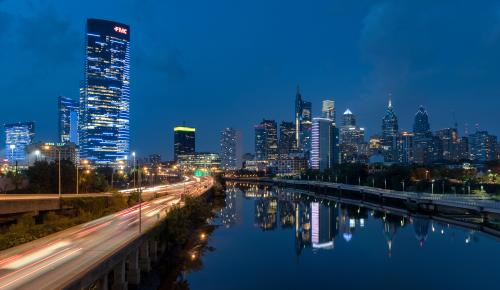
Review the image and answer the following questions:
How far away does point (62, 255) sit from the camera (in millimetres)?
27781

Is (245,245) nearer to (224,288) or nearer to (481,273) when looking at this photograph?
(224,288)

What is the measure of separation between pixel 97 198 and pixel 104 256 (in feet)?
97.9

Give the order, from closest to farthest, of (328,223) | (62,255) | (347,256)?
1. (62,255)
2. (347,256)
3. (328,223)

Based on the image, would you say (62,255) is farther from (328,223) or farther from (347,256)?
(328,223)

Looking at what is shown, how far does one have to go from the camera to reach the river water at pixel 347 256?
41.8 meters

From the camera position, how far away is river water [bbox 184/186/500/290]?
41750mm

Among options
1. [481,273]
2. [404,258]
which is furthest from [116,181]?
[481,273]

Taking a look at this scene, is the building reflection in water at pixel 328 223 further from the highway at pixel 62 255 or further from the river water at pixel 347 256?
the highway at pixel 62 255

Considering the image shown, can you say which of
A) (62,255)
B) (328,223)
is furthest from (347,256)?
(62,255)

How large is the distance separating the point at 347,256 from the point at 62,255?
36.6 meters

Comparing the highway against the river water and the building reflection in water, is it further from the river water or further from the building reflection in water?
the building reflection in water

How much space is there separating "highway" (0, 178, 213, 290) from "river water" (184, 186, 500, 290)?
9.37m

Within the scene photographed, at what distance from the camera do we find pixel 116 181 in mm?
142000

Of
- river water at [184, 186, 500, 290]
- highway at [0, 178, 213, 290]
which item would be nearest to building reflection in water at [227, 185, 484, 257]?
river water at [184, 186, 500, 290]
